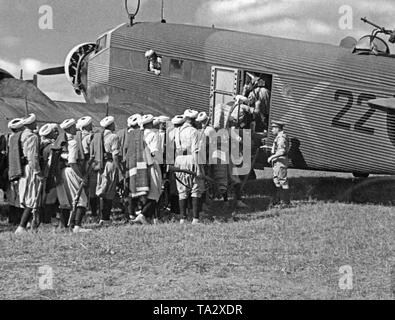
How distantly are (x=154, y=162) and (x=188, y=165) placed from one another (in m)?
0.55

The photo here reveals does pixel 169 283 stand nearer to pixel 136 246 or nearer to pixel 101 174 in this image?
pixel 136 246

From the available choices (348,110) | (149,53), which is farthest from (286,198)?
(149,53)

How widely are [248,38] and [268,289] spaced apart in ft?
23.8

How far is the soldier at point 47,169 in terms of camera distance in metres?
9.34

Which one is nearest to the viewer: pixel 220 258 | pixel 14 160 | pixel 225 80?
pixel 220 258

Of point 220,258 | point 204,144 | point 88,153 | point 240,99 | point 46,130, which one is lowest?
point 220,258

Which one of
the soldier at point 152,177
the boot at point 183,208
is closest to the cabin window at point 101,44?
the soldier at point 152,177

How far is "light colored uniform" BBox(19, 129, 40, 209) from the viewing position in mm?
8969

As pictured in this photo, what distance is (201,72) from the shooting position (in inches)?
496

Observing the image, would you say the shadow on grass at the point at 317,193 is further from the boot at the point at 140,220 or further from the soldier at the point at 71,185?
the soldier at the point at 71,185

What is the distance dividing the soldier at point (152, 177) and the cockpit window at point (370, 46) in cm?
414

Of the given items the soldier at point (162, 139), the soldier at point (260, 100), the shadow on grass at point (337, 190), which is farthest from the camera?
the shadow on grass at point (337, 190)

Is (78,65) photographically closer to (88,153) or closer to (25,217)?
(88,153)
